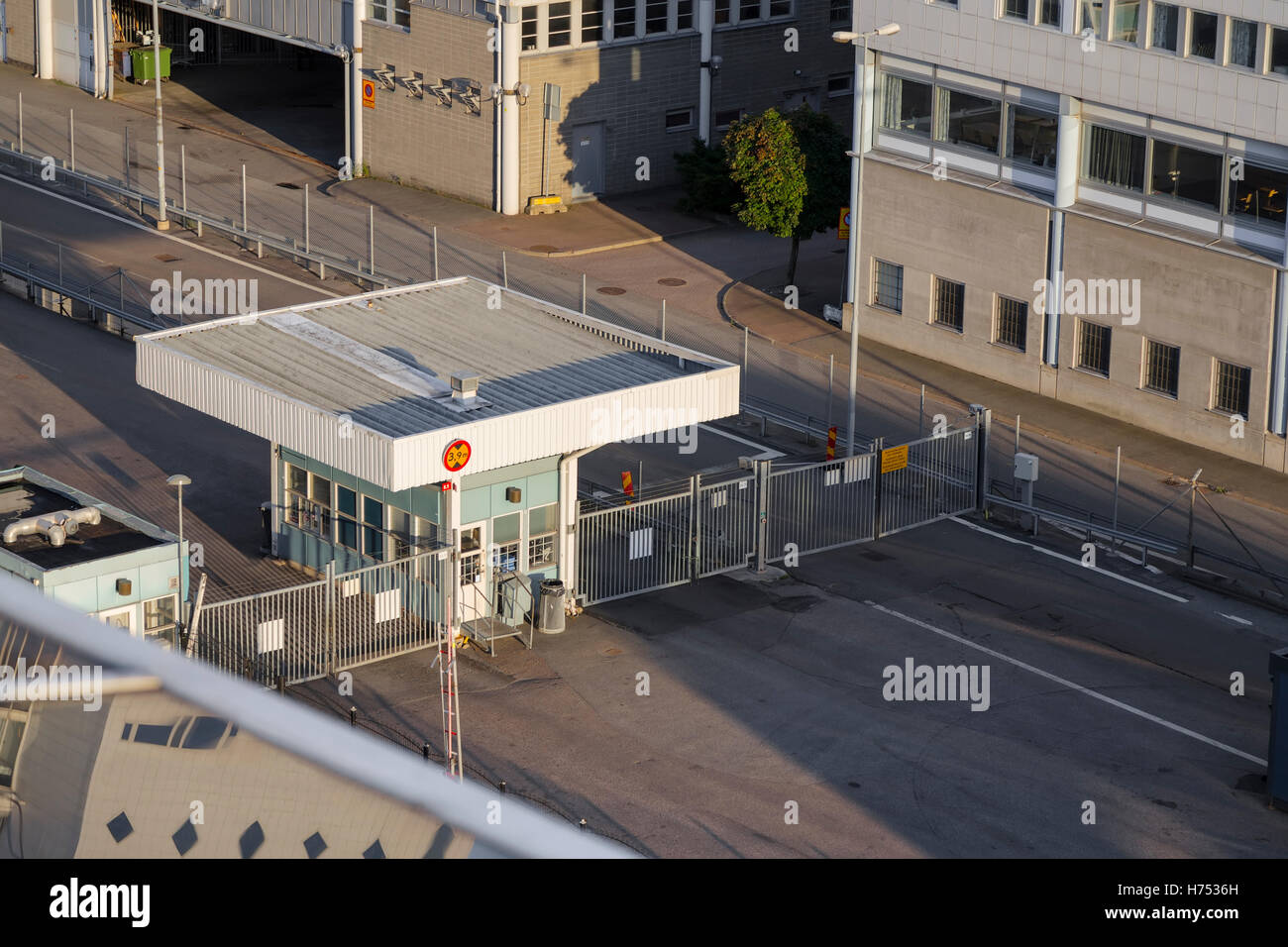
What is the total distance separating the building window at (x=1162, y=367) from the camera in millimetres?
37188

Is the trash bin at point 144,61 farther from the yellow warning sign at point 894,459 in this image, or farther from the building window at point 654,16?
the yellow warning sign at point 894,459

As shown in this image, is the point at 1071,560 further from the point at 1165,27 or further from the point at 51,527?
the point at 51,527

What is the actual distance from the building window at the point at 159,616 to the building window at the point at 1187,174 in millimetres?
21512

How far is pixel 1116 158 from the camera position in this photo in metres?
38.0

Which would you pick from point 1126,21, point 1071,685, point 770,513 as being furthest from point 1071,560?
point 1126,21

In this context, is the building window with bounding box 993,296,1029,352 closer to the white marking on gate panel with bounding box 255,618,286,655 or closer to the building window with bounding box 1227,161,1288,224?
the building window with bounding box 1227,161,1288,224

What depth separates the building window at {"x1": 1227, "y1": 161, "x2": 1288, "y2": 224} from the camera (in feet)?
116

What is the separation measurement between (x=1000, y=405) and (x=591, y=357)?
11565mm

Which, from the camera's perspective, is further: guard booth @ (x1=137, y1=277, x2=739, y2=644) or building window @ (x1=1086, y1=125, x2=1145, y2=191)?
building window @ (x1=1086, y1=125, x2=1145, y2=191)

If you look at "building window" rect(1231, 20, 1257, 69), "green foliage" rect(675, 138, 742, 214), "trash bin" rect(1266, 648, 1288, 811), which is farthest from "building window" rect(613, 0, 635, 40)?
"trash bin" rect(1266, 648, 1288, 811)

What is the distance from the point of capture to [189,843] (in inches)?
137

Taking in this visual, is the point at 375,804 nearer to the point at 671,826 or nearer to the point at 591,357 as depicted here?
the point at 671,826

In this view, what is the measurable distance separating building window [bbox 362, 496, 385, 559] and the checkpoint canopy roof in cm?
126
